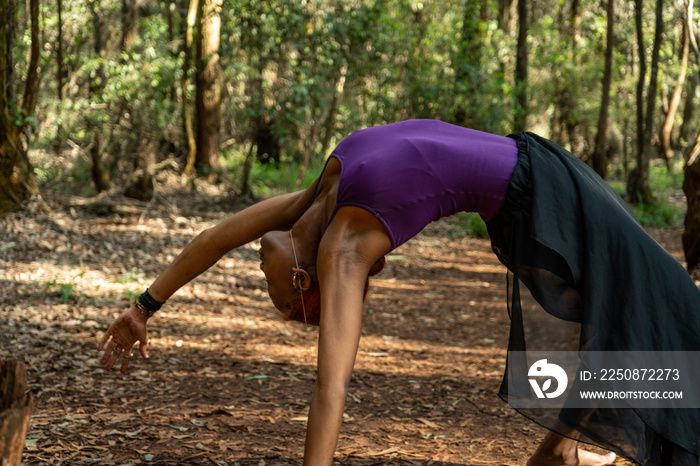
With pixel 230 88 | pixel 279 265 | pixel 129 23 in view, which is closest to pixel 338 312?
pixel 279 265

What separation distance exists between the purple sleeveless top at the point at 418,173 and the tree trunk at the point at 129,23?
396 inches

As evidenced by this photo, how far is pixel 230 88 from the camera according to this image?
38.5 feet

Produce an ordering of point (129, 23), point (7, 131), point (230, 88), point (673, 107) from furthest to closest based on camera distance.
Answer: point (673, 107), point (230, 88), point (129, 23), point (7, 131)

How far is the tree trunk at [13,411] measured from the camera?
61.4 inches

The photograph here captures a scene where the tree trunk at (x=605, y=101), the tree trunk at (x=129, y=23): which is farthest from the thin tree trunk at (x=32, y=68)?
the tree trunk at (x=605, y=101)

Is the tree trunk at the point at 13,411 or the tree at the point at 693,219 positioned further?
the tree at the point at 693,219

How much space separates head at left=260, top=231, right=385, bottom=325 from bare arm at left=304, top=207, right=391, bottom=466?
16cm

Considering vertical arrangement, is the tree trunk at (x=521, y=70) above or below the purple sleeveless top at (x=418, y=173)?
above

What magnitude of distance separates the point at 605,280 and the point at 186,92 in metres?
9.30

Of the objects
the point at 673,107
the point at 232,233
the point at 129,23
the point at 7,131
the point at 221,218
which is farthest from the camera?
the point at 673,107

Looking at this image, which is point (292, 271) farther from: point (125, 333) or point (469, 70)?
point (469, 70)

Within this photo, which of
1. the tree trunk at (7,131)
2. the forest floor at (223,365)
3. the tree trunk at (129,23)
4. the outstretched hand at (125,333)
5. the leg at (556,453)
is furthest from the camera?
the tree trunk at (129,23)

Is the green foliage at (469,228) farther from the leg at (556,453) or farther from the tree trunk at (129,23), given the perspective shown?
the leg at (556,453)

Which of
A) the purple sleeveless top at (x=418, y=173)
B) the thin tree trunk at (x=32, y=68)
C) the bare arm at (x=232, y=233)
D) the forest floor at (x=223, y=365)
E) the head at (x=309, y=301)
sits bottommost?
the forest floor at (x=223, y=365)
